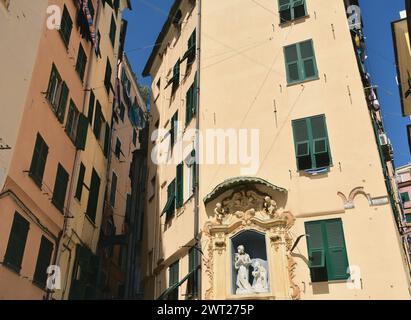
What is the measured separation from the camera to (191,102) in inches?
754

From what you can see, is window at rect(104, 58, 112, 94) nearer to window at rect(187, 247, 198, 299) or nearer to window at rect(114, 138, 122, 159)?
window at rect(114, 138, 122, 159)

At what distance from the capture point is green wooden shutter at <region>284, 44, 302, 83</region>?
16.8m

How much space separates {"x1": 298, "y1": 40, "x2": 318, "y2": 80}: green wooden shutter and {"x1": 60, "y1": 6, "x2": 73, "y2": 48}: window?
30.0 ft

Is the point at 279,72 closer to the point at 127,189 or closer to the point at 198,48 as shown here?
the point at 198,48

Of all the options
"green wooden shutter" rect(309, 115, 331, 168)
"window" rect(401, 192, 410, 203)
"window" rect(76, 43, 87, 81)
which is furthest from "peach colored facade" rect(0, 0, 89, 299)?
"window" rect(401, 192, 410, 203)

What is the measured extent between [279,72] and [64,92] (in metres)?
8.34

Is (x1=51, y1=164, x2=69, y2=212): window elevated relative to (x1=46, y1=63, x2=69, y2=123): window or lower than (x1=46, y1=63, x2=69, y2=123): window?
lower

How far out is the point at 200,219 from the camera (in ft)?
51.4

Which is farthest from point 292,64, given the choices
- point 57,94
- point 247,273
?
point 57,94

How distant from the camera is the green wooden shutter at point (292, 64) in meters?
16.8

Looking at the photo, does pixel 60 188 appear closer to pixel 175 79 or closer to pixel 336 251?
pixel 175 79

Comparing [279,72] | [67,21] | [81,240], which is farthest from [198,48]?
[81,240]

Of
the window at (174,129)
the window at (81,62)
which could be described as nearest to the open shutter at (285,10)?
the window at (174,129)

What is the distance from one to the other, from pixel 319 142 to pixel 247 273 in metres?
4.81
